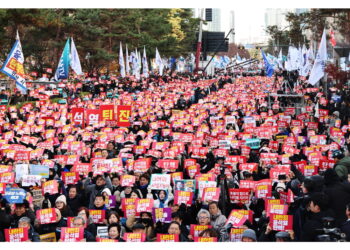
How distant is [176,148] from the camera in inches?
509

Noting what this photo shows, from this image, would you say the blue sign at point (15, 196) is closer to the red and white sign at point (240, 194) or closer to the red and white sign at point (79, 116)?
the red and white sign at point (240, 194)

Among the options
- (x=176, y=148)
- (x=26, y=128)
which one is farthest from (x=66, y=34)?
(x=176, y=148)

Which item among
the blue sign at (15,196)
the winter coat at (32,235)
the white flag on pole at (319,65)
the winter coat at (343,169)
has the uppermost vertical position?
the white flag on pole at (319,65)

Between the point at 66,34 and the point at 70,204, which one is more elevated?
the point at 66,34

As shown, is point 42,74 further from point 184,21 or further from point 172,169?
point 184,21

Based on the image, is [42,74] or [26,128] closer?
[26,128]

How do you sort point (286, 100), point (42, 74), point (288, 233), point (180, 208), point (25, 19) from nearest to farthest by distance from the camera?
point (288, 233) → point (180, 208) → point (286, 100) → point (25, 19) → point (42, 74)

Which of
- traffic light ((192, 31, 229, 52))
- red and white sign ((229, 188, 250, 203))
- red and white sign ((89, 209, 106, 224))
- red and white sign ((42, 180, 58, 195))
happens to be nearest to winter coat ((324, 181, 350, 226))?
red and white sign ((229, 188, 250, 203))

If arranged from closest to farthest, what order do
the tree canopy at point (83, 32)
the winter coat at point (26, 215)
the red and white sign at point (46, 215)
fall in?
the red and white sign at point (46, 215)
the winter coat at point (26, 215)
the tree canopy at point (83, 32)

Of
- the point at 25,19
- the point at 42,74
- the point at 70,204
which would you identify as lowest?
the point at 70,204

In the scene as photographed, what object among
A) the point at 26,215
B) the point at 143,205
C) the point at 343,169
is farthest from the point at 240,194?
the point at 26,215

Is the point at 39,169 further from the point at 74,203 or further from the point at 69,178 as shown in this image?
the point at 74,203

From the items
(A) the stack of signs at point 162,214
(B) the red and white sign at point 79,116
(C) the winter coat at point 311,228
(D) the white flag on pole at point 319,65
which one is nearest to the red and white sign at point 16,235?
(A) the stack of signs at point 162,214

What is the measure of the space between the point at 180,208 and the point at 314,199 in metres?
2.36
